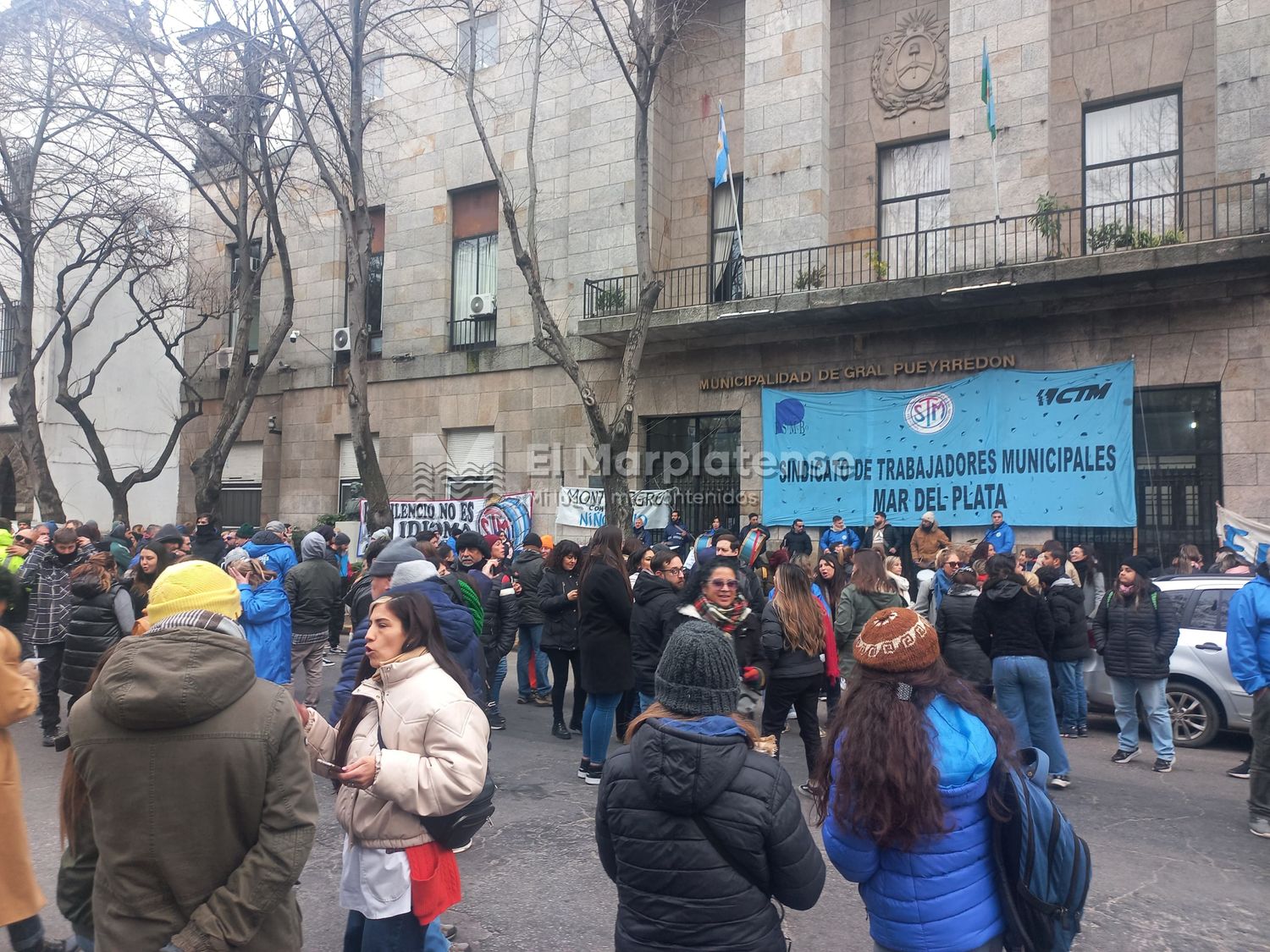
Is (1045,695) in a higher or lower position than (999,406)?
lower

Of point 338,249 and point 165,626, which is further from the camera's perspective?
point 338,249

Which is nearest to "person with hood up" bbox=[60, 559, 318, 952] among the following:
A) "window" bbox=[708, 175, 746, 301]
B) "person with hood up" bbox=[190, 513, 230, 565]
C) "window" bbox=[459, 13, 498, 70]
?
"person with hood up" bbox=[190, 513, 230, 565]

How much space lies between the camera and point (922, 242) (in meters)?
16.0

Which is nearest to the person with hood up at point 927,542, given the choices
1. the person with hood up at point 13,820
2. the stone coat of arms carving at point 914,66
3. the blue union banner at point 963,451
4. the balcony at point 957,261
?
the blue union banner at point 963,451

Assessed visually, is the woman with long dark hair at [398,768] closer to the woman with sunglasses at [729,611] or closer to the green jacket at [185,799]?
the green jacket at [185,799]

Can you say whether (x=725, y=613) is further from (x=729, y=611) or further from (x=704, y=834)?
(x=704, y=834)

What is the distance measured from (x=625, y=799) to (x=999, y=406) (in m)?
13.6

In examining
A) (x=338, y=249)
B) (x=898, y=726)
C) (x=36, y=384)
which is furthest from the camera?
(x=36, y=384)

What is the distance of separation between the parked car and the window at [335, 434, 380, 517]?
56.4 ft

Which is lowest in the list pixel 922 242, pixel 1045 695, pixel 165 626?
pixel 1045 695

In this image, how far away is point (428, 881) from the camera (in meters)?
3.14

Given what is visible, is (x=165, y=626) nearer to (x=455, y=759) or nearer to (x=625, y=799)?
(x=455, y=759)

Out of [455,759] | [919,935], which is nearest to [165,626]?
[455,759]

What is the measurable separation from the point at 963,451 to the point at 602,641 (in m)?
9.63
